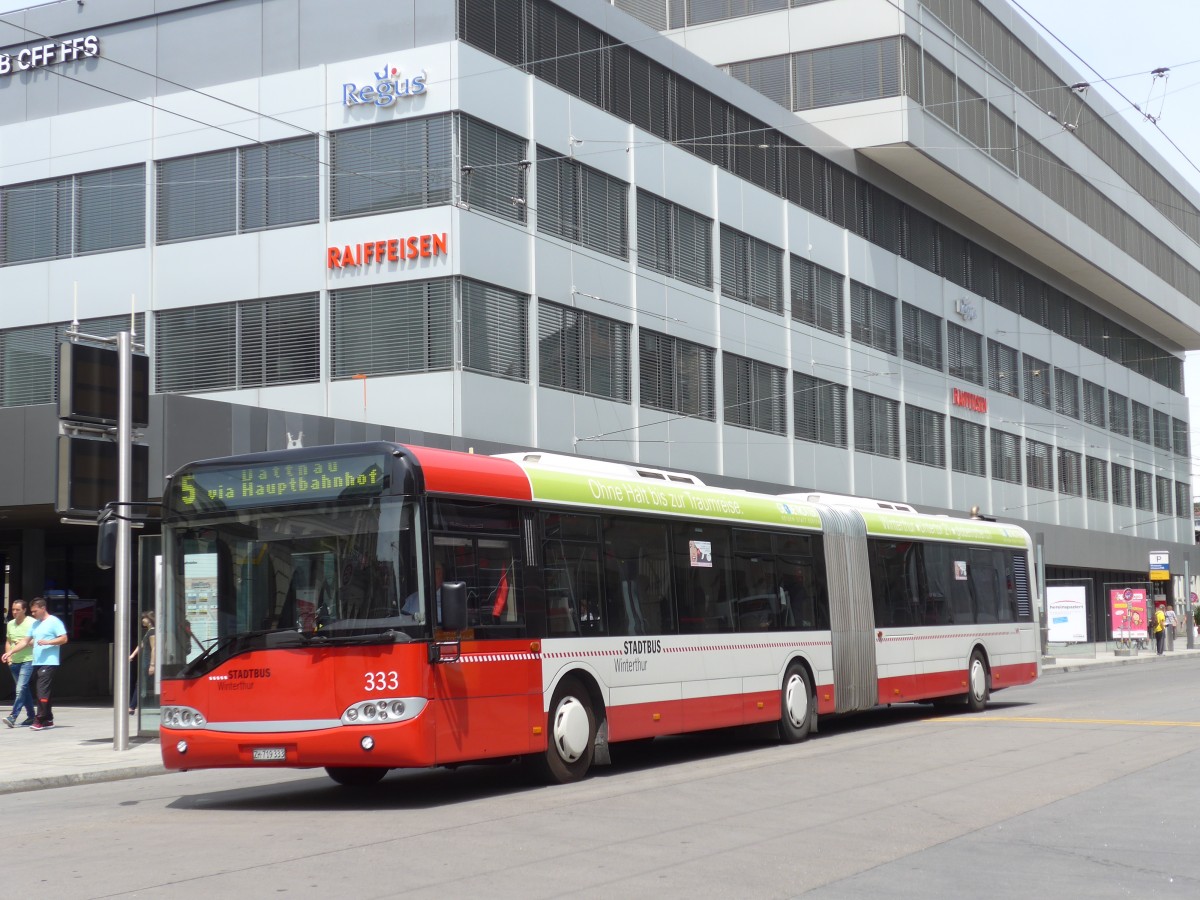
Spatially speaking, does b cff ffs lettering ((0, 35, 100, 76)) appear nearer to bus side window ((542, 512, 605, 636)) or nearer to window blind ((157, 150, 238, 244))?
window blind ((157, 150, 238, 244))

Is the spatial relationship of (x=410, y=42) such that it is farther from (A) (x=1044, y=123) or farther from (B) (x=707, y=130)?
(A) (x=1044, y=123)

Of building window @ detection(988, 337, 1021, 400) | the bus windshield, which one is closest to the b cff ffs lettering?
the bus windshield

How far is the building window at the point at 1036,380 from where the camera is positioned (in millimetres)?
56188

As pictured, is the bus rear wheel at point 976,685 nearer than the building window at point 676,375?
Yes

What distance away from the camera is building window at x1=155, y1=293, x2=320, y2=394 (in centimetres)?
2952

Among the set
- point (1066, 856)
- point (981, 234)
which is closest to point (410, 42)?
point (1066, 856)

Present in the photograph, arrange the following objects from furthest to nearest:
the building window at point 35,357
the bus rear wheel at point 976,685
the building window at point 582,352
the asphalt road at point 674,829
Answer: the building window at point 35,357
the building window at point 582,352
the bus rear wheel at point 976,685
the asphalt road at point 674,829

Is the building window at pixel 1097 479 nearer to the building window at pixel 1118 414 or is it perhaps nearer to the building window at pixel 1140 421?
the building window at pixel 1118 414

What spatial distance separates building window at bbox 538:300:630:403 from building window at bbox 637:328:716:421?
79cm

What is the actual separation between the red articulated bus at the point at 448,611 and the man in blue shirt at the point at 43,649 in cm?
774

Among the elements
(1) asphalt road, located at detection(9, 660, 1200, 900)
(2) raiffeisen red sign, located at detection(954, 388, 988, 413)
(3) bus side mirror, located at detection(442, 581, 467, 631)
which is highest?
(2) raiffeisen red sign, located at detection(954, 388, 988, 413)

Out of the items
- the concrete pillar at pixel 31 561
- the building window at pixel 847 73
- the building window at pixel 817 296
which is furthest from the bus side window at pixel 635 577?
the building window at pixel 847 73

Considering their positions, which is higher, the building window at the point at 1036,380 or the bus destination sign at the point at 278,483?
the building window at the point at 1036,380

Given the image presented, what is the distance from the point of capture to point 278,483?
12.5m
